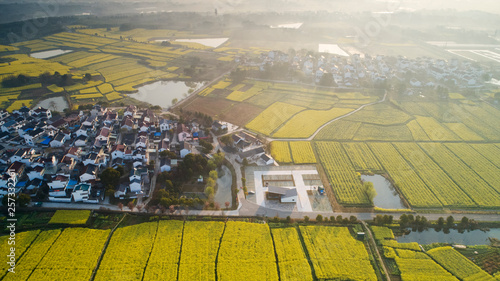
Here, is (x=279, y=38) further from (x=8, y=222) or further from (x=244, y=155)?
(x=8, y=222)

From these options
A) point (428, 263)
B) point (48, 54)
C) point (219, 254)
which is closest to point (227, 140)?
point (219, 254)

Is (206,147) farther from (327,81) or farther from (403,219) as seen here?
(327,81)

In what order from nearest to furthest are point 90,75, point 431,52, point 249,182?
point 249,182 → point 90,75 → point 431,52

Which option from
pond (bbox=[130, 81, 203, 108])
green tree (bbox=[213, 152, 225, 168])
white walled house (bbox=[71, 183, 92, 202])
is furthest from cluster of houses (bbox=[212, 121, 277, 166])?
pond (bbox=[130, 81, 203, 108])

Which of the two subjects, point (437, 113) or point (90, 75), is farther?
point (90, 75)

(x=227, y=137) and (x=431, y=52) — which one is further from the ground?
(x=431, y=52)

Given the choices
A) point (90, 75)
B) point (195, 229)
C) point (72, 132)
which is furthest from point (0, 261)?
point (90, 75)

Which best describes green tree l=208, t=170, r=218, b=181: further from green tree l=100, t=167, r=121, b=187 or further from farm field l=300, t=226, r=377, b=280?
farm field l=300, t=226, r=377, b=280
